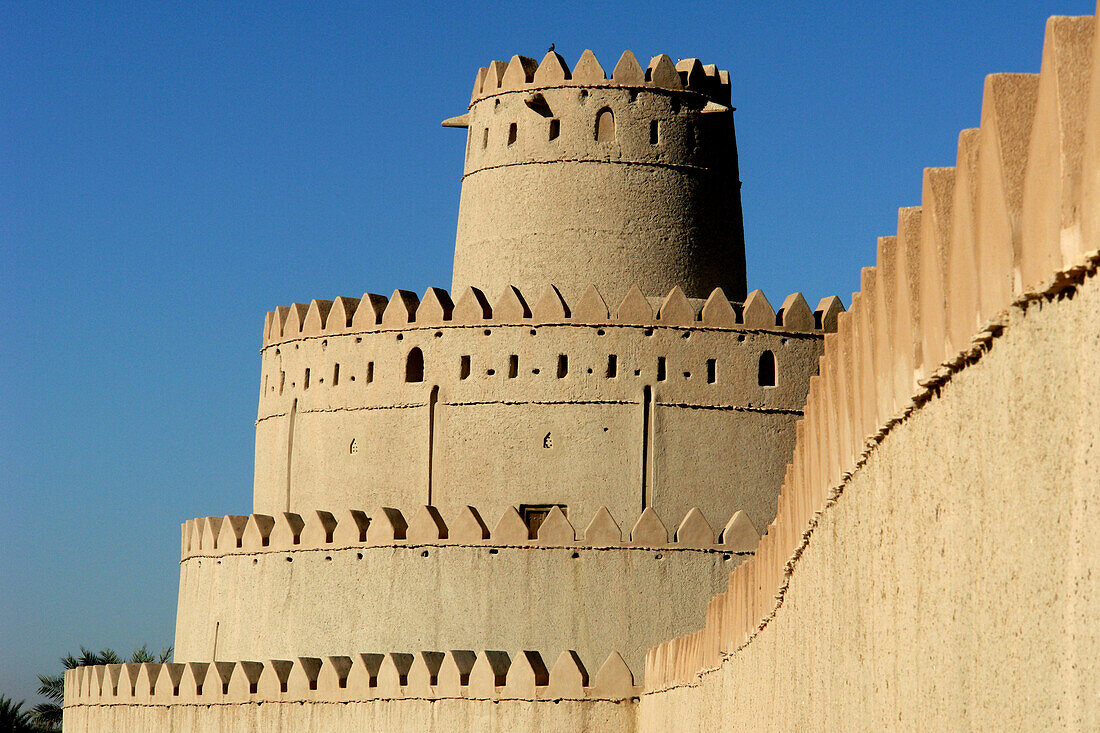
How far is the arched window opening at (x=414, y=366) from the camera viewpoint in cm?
2033

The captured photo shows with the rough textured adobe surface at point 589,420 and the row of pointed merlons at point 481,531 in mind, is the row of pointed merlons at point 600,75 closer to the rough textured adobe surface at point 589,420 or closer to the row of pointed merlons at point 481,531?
the rough textured adobe surface at point 589,420

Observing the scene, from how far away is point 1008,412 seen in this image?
4156 mm

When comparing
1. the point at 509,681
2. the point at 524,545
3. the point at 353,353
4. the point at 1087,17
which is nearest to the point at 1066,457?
the point at 1087,17

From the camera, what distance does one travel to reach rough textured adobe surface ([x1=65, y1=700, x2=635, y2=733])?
16.6 meters

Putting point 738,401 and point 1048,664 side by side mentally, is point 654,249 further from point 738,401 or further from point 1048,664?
point 1048,664

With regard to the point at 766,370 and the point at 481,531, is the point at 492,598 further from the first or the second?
the point at 766,370

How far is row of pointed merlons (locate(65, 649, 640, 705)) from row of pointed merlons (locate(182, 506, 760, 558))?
4.69 feet

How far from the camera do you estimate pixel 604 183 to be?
21641 millimetres

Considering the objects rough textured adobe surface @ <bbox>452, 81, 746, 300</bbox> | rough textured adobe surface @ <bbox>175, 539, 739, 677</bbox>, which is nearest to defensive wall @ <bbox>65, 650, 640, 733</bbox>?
rough textured adobe surface @ <bbox>175, 539, 739, 677</bbox>

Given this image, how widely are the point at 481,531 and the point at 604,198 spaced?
17.7ft

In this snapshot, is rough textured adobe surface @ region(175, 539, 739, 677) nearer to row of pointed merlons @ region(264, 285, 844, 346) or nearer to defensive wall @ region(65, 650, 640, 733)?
defensive wall @ region(65, 650, 640, 733)

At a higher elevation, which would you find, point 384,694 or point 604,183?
point 604,183

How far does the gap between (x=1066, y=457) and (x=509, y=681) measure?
44.7 feet

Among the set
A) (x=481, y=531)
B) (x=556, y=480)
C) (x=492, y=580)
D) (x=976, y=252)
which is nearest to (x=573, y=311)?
(x=556, y=480)
